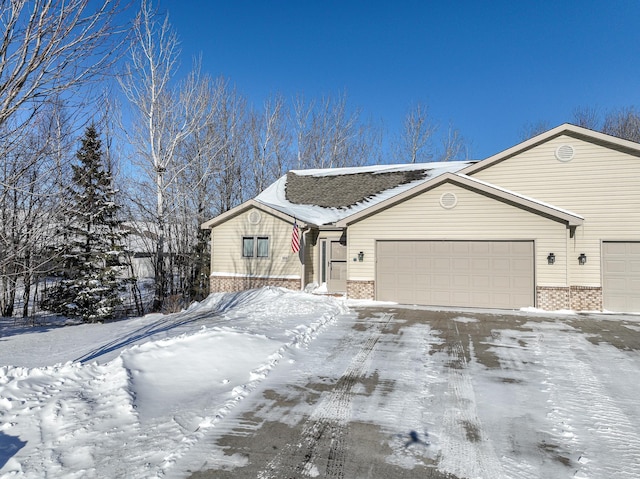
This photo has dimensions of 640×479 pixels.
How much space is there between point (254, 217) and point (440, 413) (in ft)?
38.7

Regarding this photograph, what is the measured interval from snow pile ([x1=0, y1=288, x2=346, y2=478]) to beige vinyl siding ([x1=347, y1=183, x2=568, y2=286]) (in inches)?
200

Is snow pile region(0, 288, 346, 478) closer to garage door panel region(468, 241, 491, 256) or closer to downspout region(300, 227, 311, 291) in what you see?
downspout region(300, 227, 311, 291)

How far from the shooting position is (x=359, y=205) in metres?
15.7

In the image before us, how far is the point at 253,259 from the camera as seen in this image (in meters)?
14.8

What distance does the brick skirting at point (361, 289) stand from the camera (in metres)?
12.4

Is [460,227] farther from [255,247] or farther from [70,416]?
[70,416]

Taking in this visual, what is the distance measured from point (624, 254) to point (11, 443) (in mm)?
14201

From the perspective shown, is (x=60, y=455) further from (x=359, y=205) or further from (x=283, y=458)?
(x=359, y=205)

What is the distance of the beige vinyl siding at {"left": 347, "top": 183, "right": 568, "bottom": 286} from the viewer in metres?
10.8

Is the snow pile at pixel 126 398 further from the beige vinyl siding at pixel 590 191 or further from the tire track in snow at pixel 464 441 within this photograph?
the beige vinyl siding at pixel 590 191

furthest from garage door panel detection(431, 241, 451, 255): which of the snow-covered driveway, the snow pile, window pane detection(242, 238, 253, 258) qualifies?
window pane detection(242, 238, 253, 258)

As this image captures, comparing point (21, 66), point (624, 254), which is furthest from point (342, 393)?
point (624, 254)

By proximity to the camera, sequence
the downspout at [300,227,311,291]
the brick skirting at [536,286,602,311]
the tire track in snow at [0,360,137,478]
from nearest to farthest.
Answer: the tire track in snow at [0,360,137,478] < the brick skirting at [536,286,602,311] < the downspout at [300,227,311,291]

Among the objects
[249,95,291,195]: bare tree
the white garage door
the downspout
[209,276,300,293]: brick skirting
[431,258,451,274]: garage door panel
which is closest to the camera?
the white garage door
